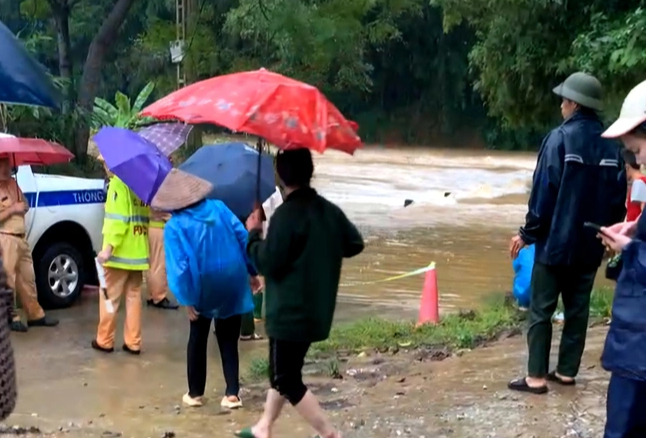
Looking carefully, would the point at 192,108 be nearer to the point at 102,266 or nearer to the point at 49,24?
the point at 102,266

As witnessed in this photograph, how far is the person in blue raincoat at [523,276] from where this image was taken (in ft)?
33.9

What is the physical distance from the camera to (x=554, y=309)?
22.0 feet

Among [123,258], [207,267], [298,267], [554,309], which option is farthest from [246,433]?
[123,258]

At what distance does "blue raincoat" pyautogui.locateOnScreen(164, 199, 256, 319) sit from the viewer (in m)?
6.70

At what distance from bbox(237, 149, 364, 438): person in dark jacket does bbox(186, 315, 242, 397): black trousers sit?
143 cm

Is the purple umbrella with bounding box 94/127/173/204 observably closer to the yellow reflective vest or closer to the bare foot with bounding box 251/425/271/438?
the yellow reflective vest

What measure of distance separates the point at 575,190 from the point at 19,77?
351cm

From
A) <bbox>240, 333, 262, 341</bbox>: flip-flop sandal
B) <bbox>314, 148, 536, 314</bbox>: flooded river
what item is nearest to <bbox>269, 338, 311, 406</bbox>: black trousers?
<bbox>240, 333, 262, 341</bbox>: flip-flop sandal

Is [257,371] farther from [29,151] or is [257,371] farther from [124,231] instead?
[29,151]

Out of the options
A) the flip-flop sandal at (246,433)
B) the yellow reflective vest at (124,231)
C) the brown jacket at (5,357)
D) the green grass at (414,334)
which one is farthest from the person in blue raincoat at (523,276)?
the brown jacket at (5,357)

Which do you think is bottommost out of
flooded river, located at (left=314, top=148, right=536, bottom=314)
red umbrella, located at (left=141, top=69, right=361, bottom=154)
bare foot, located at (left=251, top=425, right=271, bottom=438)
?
flooded river, located at (left=314, top=148, right=536, bottom=314)

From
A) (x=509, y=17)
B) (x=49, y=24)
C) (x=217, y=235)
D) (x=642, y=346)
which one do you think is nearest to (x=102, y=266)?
(x=217, y=235)

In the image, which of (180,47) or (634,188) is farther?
(180,47)

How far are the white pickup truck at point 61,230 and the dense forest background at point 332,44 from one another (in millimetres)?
4953
